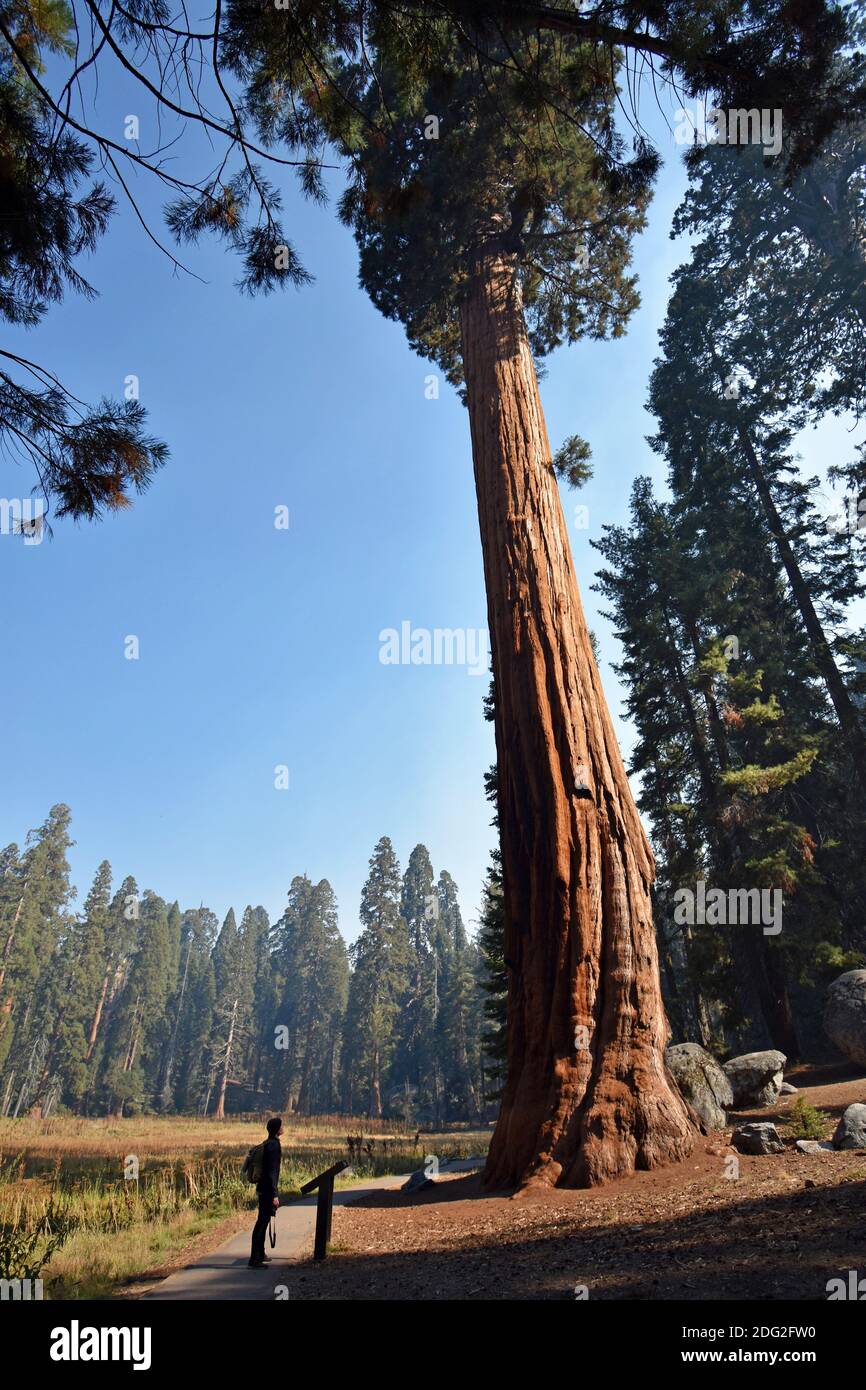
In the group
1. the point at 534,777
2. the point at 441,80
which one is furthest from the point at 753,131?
the point at 534,777

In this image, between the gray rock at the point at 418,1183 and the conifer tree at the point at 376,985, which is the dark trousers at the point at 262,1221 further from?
the conifer tree at the point at 376,985

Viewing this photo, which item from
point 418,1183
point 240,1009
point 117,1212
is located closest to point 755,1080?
point 418,1183

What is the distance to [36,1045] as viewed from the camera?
56156 mm

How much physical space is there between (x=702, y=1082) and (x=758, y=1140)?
8.56 feet

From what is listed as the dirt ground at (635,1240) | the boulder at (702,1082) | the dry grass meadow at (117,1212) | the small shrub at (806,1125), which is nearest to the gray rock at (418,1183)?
the dirt ground at (635,1240)

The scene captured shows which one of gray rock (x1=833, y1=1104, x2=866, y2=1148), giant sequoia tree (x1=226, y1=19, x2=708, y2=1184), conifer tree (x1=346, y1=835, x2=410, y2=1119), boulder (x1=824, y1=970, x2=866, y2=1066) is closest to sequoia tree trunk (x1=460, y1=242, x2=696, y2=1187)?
giant sequoia tree (x1=226, y1=19, x2=708, y2=1184)

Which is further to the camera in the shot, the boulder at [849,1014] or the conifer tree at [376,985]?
the conifer tree at [376,985]

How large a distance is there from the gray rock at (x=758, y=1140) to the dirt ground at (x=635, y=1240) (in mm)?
138

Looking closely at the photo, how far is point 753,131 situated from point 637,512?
1734 cm

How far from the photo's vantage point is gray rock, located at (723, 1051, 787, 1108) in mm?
10023

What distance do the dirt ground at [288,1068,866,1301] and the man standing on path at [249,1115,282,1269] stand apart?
376 millimetres

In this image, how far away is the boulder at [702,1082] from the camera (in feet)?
26.6

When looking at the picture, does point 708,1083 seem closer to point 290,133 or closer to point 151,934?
point 290,133

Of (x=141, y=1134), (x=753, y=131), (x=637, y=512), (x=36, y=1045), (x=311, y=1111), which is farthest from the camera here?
(x=311, y=1111)
